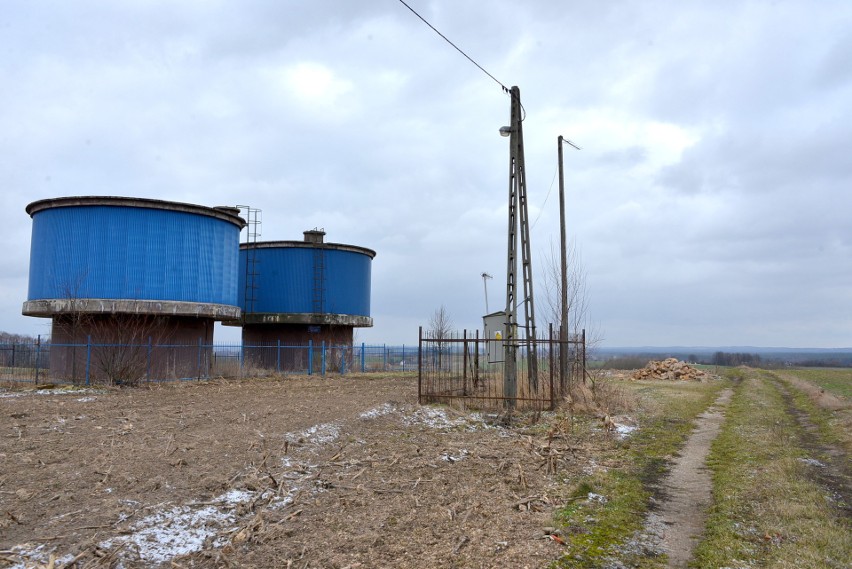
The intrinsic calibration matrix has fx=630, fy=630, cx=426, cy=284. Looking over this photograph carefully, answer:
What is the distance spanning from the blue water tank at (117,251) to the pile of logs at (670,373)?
1251 inches

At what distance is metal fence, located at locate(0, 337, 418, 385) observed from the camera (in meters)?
22.3

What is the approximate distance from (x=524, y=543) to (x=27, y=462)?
7.11m

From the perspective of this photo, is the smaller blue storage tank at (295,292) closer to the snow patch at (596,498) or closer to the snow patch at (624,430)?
the snow patch at (624,430)

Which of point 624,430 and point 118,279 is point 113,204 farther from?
point 624,430

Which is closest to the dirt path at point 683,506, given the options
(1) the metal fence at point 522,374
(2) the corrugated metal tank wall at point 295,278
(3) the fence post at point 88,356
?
(1) the metal fence at point 522,374

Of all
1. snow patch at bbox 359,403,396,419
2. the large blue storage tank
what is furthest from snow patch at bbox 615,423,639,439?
the large blue storage tank

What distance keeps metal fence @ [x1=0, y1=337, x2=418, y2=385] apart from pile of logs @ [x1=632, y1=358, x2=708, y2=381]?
19711 millimetres

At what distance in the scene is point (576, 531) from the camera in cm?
680

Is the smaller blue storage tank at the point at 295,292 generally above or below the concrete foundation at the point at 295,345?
above

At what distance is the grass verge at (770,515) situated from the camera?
6.02 meters

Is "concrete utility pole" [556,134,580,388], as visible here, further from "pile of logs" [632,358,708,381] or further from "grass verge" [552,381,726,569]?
"pile of logs" [632,358,708,381]

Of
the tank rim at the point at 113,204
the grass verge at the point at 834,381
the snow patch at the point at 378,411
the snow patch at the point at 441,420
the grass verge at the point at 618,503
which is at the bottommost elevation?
the grass verge at the point at 834,381

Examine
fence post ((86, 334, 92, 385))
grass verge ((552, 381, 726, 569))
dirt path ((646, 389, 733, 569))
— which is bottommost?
dirt path ((646, 389, 733, 569))

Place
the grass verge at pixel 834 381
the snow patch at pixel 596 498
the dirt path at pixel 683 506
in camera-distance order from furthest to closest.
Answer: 1. the grass verge at pixel 834 381
2. the snow patch at pixel 596 498
3. the dirt path at pixel 683 506
